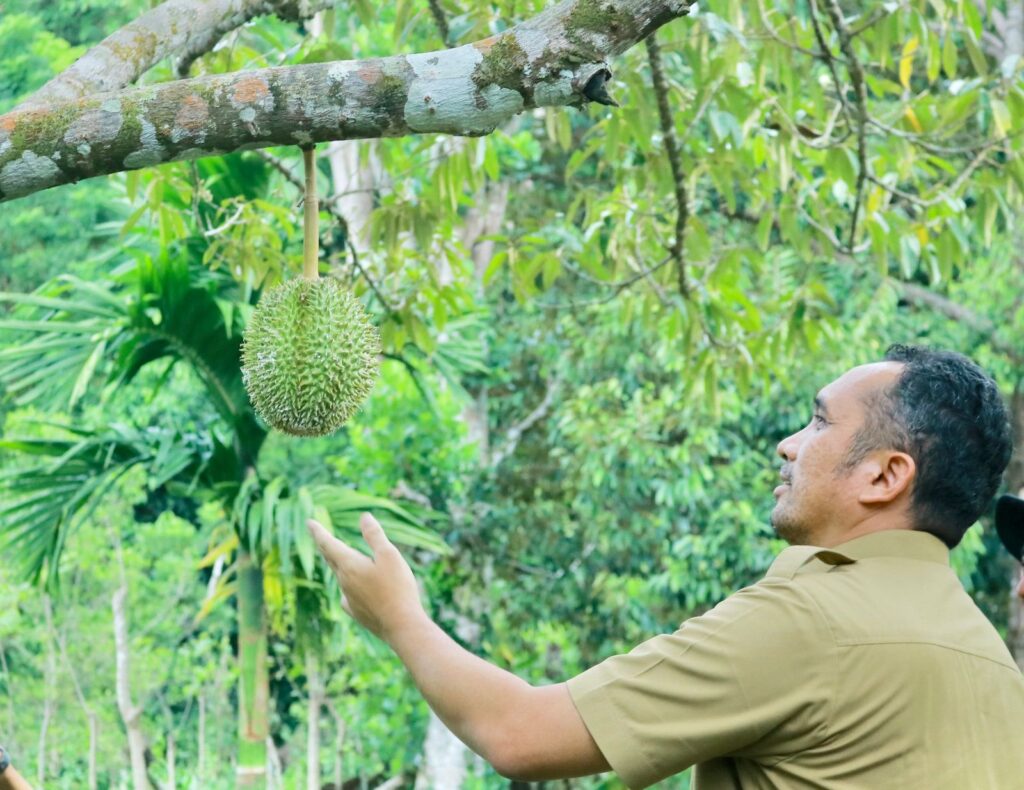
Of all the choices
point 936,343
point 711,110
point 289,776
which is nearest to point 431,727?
point 289,776

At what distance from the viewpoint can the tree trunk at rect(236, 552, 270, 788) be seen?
4059 mm

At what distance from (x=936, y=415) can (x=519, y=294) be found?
1729 mm

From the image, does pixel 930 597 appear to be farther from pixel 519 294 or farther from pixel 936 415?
pixel 519 294

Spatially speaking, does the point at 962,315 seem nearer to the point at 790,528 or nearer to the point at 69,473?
the point at 69,473

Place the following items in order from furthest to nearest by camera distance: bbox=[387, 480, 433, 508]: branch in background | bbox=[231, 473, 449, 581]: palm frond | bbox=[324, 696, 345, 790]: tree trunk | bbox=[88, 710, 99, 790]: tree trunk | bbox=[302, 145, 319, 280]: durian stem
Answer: bbox=[324, 696, 345, 790]: tree trunk, bbox=[88, 710, 99, 790]: tree trunk, bbox=[387, 480, 433, 508]: branch in background, bbox=[231, 473, 449, 581]: palm frond, bbox=[302, 145, 319, 280]: durian stem

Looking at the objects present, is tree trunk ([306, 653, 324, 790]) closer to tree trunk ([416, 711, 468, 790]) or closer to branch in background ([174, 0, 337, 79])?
tree trunk ([416, 711, 468, 790])

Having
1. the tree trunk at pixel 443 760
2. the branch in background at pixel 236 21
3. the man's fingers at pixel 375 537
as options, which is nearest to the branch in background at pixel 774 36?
the branch in background at pixel 236 21

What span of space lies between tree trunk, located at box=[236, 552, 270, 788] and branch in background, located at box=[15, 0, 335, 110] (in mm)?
2660

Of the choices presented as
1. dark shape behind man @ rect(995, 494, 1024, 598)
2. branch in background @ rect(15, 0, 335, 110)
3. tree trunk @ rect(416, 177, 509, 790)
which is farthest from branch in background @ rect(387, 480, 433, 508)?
dark shape behind man @ rect(995, 494, 1024, 598)

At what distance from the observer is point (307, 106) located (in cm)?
108

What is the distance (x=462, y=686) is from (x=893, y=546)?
1.39ft

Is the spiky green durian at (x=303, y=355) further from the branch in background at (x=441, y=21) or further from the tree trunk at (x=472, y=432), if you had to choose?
the tree trunk at (x=472, y=432)

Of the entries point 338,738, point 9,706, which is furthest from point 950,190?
point 9,706

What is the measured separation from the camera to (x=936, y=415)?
1244mm
